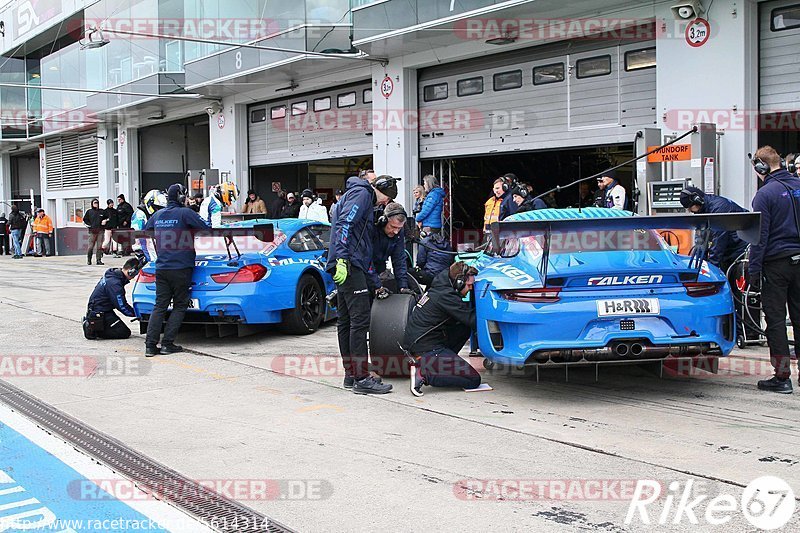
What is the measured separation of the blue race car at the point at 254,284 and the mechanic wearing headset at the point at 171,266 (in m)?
0.20

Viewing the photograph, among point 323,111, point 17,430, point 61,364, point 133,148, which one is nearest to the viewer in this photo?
point 17,430

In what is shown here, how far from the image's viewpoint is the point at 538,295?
6.18m

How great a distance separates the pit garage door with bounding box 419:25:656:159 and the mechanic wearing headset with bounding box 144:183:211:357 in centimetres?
813

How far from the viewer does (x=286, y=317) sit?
31.7ft

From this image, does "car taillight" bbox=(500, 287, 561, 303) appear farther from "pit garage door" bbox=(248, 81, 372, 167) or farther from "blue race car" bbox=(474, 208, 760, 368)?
"pit garage door" bbox=(248, 81, 372, 167)

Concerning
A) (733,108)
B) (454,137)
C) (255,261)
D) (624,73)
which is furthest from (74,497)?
(454,137)

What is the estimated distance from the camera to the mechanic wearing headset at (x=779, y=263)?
6.57m

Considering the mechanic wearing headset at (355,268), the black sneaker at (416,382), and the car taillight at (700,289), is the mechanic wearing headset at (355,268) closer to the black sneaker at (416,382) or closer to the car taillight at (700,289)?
the black sneaker at (416,382)

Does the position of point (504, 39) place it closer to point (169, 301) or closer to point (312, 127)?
point (312, 127)

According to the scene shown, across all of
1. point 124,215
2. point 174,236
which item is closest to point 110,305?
point 174,236

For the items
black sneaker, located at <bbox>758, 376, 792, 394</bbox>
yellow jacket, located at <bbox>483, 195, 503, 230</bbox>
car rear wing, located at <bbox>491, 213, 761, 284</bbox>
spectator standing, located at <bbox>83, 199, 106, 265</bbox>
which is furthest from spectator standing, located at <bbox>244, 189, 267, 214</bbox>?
black sneaker, located at <bbox>758, 376, 792, 394</bbox>

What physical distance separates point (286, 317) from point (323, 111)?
40.1 ft

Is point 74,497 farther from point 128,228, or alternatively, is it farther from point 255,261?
point 128,228

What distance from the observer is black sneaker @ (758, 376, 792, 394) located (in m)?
6.58
